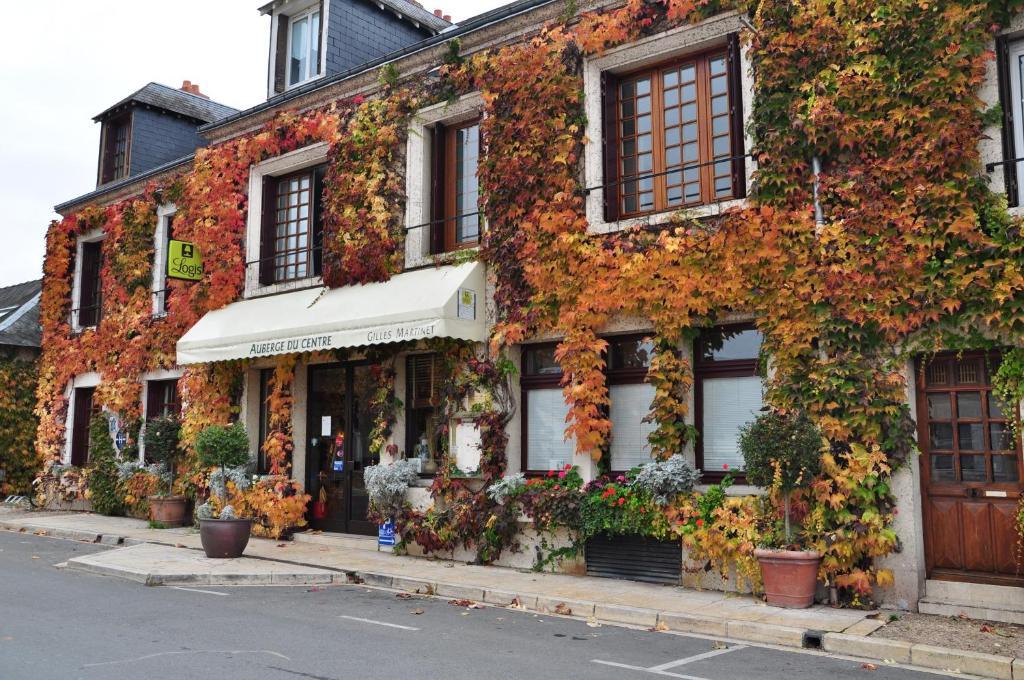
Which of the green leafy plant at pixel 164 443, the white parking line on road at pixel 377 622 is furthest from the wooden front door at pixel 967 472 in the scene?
the green leafy plant at pixel 164 443

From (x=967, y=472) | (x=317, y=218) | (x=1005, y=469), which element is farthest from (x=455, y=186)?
(x=1005, y=469)

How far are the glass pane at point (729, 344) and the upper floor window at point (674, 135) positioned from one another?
1.55 meters

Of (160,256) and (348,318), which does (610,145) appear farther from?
(160,256)

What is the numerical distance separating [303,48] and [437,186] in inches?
192

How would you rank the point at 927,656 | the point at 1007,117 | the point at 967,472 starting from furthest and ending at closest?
the point at 1007,117
the point at 967,472
the point at 927,656

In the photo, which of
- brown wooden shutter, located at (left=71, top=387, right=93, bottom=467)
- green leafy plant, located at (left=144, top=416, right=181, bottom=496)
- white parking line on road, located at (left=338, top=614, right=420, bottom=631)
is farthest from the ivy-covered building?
white parking line on road, located at (left=338, top=614, right=420, bottom=631)

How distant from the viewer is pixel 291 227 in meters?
15.3

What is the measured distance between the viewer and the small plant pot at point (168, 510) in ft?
50.5

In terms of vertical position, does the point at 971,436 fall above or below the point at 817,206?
below

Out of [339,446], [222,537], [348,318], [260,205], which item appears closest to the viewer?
[222,537]

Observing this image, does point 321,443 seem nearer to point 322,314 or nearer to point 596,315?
point 322,314

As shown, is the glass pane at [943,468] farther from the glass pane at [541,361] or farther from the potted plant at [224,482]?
the potted plant at [224,482]

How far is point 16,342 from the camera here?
19672 mm

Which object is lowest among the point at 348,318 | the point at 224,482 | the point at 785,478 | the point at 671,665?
the point at 671,665
